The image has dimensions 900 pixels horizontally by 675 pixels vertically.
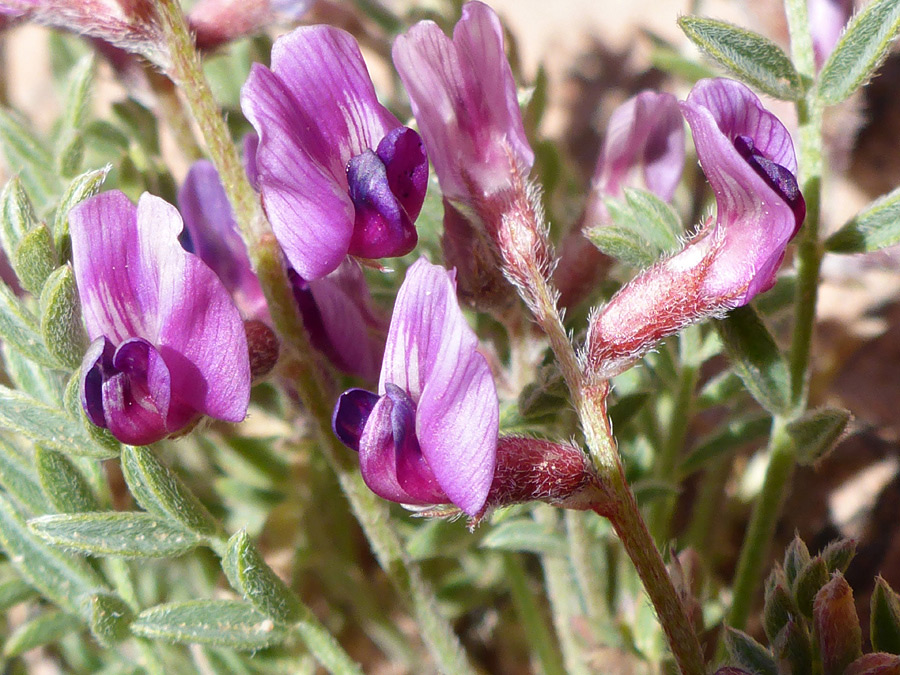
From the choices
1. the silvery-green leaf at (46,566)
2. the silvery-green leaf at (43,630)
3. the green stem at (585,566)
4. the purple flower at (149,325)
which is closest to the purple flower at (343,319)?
the purple flower at (149,325)

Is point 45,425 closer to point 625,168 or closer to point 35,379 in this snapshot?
point 35,379

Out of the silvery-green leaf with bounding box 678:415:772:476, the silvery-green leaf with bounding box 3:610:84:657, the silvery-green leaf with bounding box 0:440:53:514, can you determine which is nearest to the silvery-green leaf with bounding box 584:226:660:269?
the silvery-green leaf with bounding box 678:415:772:476

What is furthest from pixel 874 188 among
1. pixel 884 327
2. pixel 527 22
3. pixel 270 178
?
pixel 270 178

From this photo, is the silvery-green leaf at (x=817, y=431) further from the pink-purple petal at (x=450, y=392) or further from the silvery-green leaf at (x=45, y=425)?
the silvery-green leaf at (x=45, y=425)

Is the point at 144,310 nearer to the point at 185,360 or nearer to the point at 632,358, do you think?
the point at 185,360

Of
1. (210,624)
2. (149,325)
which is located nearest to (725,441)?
(210,624)

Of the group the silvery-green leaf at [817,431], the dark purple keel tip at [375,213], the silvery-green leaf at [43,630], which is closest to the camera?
the dark purple keel tip at [375,213]
